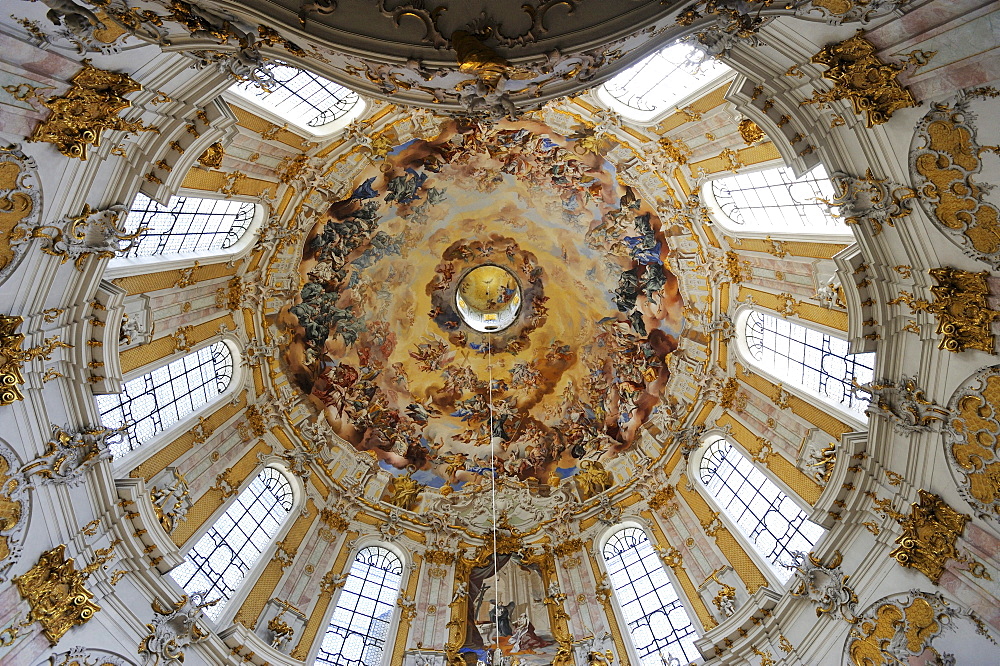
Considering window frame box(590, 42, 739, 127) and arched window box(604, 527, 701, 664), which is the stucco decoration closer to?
arched window box(604, 527, 701, 664)

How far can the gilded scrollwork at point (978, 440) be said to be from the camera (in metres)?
9.95

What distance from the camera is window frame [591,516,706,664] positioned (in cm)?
1589

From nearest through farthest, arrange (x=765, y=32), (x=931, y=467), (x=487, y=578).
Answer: (x=765, y=32)
(x=931, y=467)
(x=487, y=578)

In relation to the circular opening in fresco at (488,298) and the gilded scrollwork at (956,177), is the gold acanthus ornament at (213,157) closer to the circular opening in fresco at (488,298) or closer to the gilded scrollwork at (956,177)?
the circular opening in fresco at (488,298)

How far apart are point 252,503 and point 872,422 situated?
589 inches

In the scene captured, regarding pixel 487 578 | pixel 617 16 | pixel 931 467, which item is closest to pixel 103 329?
pixel 617 16

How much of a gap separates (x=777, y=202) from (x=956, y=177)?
18.2 feet

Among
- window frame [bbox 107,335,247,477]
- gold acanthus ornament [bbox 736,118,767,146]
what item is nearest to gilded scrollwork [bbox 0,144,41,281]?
window frame [bbox 107,335,247,477]

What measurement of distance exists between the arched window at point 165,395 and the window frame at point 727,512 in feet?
44.7

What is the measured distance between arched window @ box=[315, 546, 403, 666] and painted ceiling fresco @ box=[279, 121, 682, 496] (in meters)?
3.42

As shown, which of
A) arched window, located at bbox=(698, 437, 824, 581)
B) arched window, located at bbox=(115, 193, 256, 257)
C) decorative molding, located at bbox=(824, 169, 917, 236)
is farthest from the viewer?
arched window, located at bbox=(698, 437, 824, 581)

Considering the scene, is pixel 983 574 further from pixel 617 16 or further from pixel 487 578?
pixel 487 578

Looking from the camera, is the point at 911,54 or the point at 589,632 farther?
the point at 589,632

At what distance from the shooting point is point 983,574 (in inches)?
401
